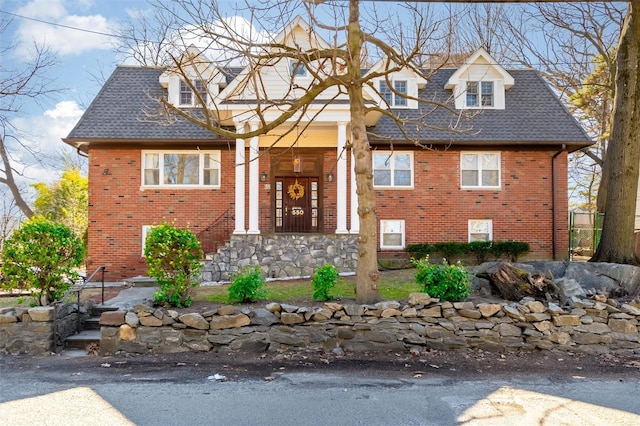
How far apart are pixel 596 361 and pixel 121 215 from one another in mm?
13302

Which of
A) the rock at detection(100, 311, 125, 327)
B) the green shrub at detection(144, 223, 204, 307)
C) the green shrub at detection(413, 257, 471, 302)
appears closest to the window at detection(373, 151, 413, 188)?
the green shrub at detection(413, 257, 471, 302)

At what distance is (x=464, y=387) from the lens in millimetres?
5234

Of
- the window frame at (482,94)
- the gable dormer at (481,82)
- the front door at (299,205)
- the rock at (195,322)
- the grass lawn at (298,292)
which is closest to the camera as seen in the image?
the rock at (195,322)

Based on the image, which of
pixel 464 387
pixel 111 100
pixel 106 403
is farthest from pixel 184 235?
pixel 111 100

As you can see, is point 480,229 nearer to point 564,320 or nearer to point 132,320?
point 564,320

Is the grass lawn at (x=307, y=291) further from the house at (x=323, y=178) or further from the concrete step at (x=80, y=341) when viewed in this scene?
the house at (x=323, y=178)

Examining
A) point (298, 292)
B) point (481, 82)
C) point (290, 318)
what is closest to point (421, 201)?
point (481, 82)

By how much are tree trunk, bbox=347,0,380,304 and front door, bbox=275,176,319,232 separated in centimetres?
796

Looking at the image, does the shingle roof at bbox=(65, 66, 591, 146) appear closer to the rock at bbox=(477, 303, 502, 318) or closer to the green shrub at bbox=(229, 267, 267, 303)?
the green shrub at bbox=(229, 267, 267, 303)

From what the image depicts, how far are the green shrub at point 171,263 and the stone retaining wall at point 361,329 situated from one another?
1.53 ft

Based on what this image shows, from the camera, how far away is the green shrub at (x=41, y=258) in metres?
7.02

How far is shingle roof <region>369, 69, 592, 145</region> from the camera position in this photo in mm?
14875

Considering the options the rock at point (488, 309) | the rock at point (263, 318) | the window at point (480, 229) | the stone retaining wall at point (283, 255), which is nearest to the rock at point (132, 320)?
the rock at point (263, 318)

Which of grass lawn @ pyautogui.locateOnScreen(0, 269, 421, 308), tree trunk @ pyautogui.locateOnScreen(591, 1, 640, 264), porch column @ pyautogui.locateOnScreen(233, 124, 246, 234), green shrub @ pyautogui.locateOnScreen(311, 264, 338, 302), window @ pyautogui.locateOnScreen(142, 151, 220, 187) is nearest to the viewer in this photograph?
green shrub @ pyautogui.locateOnScreen(311, 264, 338, 302)
